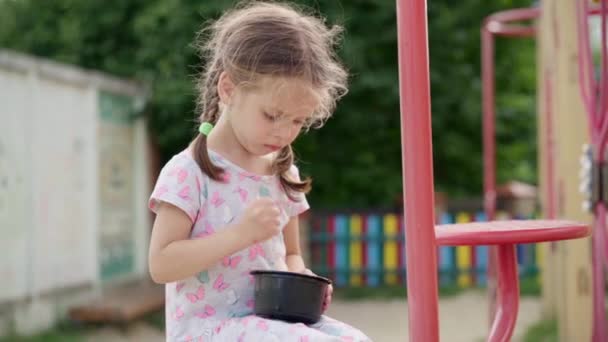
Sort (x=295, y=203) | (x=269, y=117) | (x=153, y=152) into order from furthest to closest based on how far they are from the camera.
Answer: (x=153, y=152) < (x=295, y=203) < (x=269, y=117)

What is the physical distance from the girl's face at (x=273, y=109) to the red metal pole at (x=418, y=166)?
35cm

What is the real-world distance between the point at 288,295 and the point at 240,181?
285 millimetres

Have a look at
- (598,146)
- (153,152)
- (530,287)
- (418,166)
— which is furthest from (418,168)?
(530,287)

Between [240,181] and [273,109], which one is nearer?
[273,109]

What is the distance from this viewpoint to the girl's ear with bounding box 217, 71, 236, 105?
1.83 meters

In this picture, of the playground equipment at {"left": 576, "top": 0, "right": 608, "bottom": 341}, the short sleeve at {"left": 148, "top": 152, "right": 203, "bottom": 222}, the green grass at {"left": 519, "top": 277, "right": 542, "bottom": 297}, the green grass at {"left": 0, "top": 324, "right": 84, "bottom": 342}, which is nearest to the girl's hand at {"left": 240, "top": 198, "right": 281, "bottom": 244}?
the short sleeve at {"left": 148, "top": 152, "right": 203, "bottom": 222}

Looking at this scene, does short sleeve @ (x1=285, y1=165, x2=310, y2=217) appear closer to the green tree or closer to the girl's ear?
the girl's ear

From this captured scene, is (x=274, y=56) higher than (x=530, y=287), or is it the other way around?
(x=274, y=56)

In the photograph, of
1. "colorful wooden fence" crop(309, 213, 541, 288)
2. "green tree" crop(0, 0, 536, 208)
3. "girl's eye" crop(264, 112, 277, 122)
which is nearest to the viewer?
"girl's eye" crop(264, 112, 277, 122)

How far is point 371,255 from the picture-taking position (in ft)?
30.5

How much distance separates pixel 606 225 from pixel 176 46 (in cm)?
669

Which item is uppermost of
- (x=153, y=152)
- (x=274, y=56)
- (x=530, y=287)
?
(x=274, y=56)

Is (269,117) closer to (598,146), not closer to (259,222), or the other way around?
(259,222)

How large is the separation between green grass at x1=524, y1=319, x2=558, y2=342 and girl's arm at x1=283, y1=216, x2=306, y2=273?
3.84 meters
